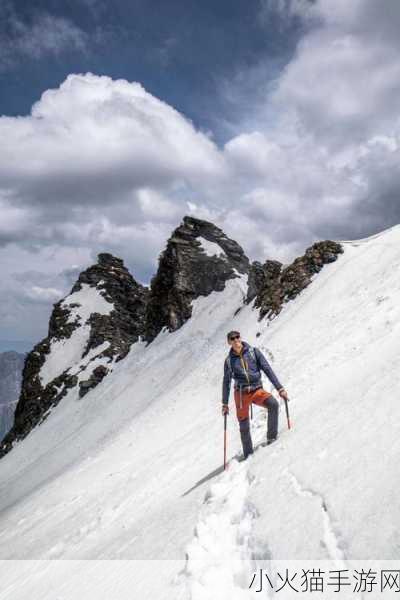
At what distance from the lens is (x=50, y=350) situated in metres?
85.4

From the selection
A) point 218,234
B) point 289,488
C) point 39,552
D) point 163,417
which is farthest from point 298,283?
point 218,234

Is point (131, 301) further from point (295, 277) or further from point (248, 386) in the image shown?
point (248, 386)

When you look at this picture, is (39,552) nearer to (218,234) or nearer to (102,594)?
(102,594)

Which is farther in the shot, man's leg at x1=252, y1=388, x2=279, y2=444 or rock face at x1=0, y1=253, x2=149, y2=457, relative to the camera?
rock face at x1=0, y1=253, x2=149, y2=457

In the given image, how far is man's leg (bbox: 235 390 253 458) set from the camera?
9.04 m

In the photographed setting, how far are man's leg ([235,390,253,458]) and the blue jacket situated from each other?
30cm

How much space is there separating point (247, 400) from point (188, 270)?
176ft

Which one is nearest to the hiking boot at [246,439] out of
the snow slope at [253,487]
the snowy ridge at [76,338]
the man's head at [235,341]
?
the snow slope at [253,487]

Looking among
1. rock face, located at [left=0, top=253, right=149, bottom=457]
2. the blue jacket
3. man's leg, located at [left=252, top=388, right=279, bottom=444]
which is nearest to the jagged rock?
rock face, located at [left=0, top=253, right=149, bottom=457]

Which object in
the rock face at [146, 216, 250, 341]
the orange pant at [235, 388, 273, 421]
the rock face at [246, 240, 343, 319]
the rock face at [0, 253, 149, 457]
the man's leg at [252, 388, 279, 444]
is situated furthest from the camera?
the rock face at [0, 253, 149, 457]

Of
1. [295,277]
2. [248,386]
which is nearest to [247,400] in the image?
[248,386]

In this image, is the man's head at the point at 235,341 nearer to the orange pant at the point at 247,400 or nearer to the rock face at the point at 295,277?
the orange pant at the point at 247,400

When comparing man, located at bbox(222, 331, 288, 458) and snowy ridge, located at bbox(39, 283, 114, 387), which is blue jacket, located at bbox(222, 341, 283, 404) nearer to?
man, located at bbox(222, 331, 288, 458)

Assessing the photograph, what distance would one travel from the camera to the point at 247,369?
30.6 ft
